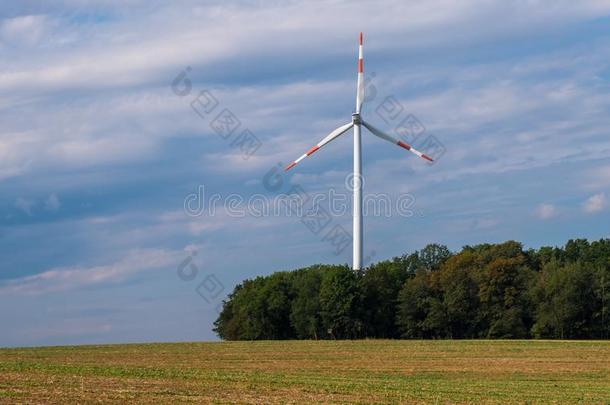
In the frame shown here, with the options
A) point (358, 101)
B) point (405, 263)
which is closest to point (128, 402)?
point (358, 101)

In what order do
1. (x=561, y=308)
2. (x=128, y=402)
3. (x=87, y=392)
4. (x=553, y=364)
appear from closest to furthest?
(x=128, y=402) → (x=87, y=392) → (x=553, y=364) → (x=561, y=308)

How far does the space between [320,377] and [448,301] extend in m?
72.3

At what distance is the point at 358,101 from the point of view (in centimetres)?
10006

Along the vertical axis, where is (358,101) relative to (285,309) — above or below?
above

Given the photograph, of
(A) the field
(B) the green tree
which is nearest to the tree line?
(B) the green tree

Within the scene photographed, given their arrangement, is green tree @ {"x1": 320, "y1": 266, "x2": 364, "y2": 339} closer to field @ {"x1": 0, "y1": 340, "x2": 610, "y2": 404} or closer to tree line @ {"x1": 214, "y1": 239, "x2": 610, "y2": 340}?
tree line @ {"x1": 214, "y1": 239, "x2": 610, "y2": 340}

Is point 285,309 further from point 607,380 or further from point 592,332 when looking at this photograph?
point 607,380

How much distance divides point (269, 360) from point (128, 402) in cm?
3031

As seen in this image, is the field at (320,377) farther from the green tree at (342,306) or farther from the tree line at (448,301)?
the green tree at (342,306)

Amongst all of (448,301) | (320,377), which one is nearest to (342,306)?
(448,301)

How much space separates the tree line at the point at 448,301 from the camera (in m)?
108

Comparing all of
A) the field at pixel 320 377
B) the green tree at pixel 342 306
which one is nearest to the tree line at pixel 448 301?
the green tree at pixel 342 306

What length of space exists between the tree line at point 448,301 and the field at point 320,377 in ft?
127

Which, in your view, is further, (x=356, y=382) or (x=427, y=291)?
(x=427, y=291)
